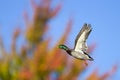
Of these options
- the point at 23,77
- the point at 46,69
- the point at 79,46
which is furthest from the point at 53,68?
the point at 79,46

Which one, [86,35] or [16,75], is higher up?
[86,35]

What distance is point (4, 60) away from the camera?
6.29 meters

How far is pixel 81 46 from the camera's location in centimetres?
139

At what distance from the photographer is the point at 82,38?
1.38 metres

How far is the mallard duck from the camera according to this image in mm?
1272

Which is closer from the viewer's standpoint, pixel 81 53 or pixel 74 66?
pixel 81 53

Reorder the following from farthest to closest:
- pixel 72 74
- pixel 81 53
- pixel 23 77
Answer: pixel 72 74
pixel 23 77
pixel 81 53

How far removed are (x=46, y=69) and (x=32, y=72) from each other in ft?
0.77

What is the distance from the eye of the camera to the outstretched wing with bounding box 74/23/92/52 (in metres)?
1.34

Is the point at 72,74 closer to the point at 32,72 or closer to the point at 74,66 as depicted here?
the point at 74,66

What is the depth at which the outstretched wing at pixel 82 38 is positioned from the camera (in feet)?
4.39

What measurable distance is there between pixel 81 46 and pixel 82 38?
3 cm

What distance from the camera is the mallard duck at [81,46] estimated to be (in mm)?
1272

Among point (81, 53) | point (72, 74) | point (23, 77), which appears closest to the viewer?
point (81, 53)
